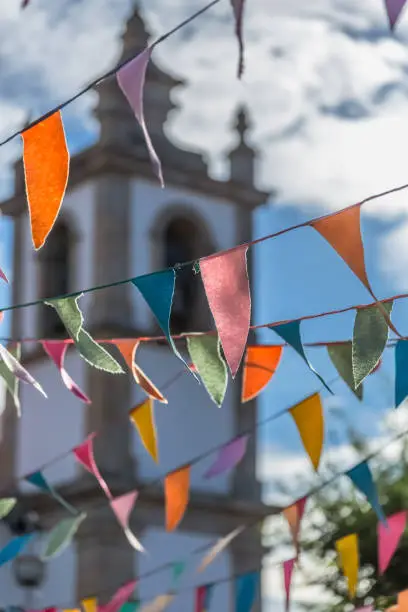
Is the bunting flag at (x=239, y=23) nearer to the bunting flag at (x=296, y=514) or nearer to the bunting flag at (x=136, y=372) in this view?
the bunting flag at (x=136, y=372)

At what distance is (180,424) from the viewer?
18.8 m

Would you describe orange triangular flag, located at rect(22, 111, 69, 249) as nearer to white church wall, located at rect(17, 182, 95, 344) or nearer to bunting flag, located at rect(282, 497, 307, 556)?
bunting flag, located at rect(282, 497, 307, 556)

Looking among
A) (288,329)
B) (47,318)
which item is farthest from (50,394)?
(288,329)

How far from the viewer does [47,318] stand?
19.7 meters

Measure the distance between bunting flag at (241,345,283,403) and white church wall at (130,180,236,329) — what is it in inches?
521

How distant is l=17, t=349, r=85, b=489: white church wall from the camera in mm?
18641

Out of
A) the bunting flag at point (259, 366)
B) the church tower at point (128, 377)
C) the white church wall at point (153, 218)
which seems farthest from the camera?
the white church wall at point (153, 218)

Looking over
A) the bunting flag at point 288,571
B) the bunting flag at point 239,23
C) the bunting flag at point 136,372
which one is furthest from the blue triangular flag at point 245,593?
the bunting flag at point 239,23

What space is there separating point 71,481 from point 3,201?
162 inches

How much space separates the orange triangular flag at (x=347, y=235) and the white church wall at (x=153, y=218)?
585 inches

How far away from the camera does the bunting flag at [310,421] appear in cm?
564

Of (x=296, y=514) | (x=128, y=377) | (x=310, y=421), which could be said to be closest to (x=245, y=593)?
(x=296, y=514)

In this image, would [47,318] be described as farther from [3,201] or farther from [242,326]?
[242,326]

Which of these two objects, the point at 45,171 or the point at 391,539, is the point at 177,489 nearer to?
the point at 391,539
